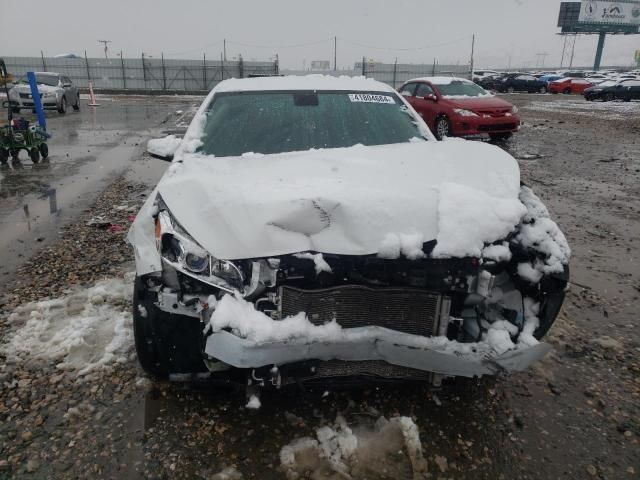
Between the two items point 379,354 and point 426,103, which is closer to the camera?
point 379,354

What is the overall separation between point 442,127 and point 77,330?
9632 millimetres

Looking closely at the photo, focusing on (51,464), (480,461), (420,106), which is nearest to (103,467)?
(51,464)

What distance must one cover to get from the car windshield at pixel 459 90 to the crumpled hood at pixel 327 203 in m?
9.60

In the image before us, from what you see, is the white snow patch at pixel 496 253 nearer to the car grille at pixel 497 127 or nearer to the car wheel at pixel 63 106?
the car grille at pixel 497 127

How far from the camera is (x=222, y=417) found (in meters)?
2.33

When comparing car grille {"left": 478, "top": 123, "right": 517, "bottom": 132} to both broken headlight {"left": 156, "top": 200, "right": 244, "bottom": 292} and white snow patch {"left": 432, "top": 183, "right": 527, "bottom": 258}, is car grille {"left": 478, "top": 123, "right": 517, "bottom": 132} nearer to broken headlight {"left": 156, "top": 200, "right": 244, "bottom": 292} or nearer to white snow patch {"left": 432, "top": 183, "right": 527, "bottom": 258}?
white snow patch {"left": 432, "top": 183, "right": 527, "bottom": 258}

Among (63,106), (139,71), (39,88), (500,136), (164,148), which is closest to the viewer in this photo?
(164,148)

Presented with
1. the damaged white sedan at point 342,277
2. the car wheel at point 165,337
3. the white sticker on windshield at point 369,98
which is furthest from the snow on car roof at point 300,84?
the car wheel at point 165,337

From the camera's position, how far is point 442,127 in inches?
431

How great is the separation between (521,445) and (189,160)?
7.90ft

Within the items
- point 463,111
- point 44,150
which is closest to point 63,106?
point 44,150

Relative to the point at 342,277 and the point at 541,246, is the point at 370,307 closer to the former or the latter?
the point at 342,277

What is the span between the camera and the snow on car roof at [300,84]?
12.4 ft

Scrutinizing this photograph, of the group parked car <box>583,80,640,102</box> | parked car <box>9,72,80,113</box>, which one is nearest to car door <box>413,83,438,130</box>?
parked car <box>9,72,80,113</box>
